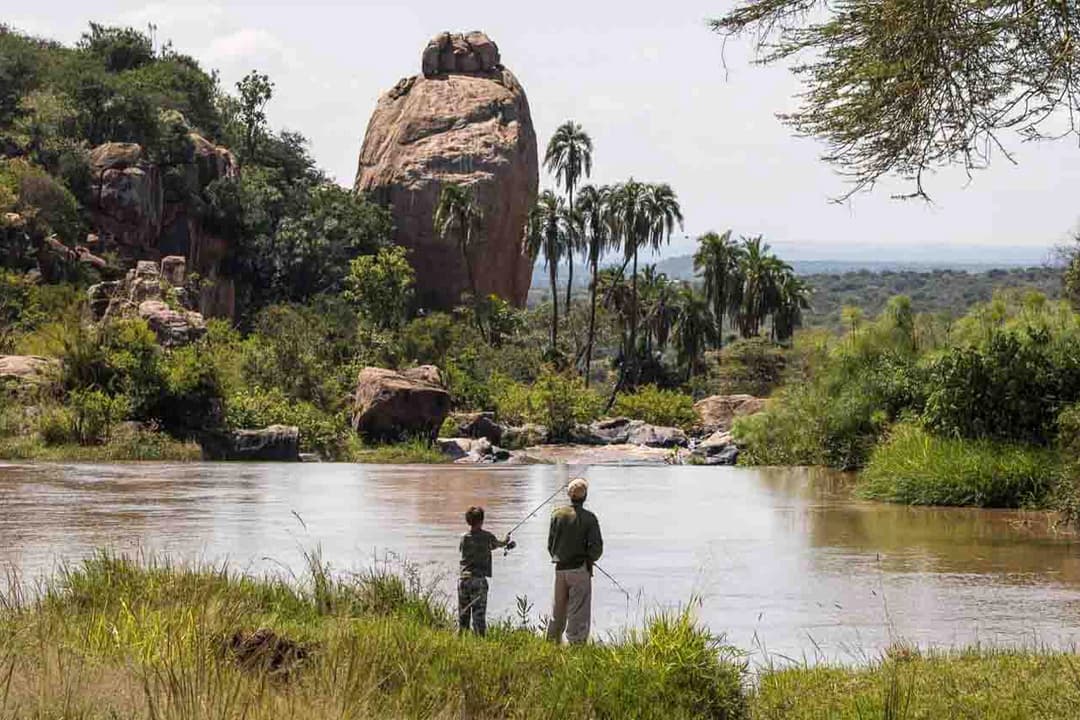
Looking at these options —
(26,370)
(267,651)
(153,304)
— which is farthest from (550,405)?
(267,651)

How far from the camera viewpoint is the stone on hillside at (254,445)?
137 feet

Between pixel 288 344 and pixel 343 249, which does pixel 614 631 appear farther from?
pixel 343 249

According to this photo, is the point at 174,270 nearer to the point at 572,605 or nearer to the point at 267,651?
the point at 572,605

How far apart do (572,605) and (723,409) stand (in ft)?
175

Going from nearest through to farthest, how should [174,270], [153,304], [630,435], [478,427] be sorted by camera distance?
1. [153,304]
2. [478,427]
3. [174,270]
4. [630,435]

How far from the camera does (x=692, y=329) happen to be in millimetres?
83375

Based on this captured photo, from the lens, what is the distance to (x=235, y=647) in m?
9.39

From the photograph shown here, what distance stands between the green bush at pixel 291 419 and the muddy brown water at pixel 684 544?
451 inches

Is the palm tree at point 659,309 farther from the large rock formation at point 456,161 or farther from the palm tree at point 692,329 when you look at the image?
the large rock formation at point 456,161

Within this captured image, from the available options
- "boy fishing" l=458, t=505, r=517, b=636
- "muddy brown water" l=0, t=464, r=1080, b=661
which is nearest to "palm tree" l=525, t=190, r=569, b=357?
"muddy brown water" l=0, t=464, r=1080, b=661

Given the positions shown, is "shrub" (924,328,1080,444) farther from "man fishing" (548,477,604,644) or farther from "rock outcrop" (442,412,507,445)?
"rock outcrop" (442,412,507,445)

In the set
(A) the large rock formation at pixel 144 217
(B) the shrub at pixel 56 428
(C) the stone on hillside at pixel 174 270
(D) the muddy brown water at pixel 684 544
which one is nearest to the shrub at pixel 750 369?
(A) the large rock formation at pixel 144 217

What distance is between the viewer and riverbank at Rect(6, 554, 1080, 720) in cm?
768

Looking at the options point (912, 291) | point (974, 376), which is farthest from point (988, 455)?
point (912, 291)
